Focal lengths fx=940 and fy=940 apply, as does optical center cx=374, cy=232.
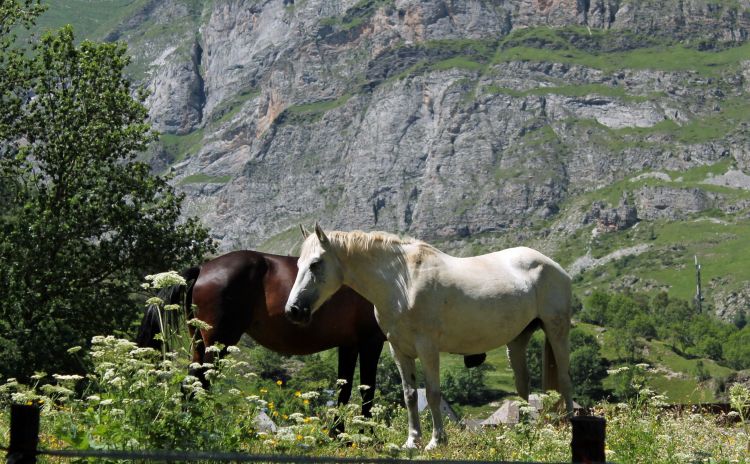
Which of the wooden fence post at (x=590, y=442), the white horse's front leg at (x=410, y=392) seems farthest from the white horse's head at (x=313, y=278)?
the wooden fence post at (x=590, y=442)

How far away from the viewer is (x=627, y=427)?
9.70m

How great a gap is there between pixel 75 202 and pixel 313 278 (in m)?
26.4

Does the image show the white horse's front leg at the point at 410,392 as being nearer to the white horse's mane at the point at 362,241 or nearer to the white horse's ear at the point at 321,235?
the white horse's mane at the point at 362,241

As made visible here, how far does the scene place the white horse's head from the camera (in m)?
11.8

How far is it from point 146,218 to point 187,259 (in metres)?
2.41

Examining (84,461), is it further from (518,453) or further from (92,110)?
(92,110)

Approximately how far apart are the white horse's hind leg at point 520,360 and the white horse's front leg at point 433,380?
105 inches

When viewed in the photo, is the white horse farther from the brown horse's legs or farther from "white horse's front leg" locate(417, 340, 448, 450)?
the brown horse's legs

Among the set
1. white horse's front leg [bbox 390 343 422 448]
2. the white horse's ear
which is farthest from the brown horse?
the white horse's ear

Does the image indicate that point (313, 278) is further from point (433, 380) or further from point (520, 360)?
point (520, 360)

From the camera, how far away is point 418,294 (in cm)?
1211

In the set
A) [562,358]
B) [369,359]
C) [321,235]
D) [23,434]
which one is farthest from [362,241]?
[23,434]

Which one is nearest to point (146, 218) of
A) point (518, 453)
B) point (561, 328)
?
point (561, 328)

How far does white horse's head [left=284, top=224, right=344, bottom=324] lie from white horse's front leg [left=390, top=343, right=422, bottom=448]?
1.21 meters
